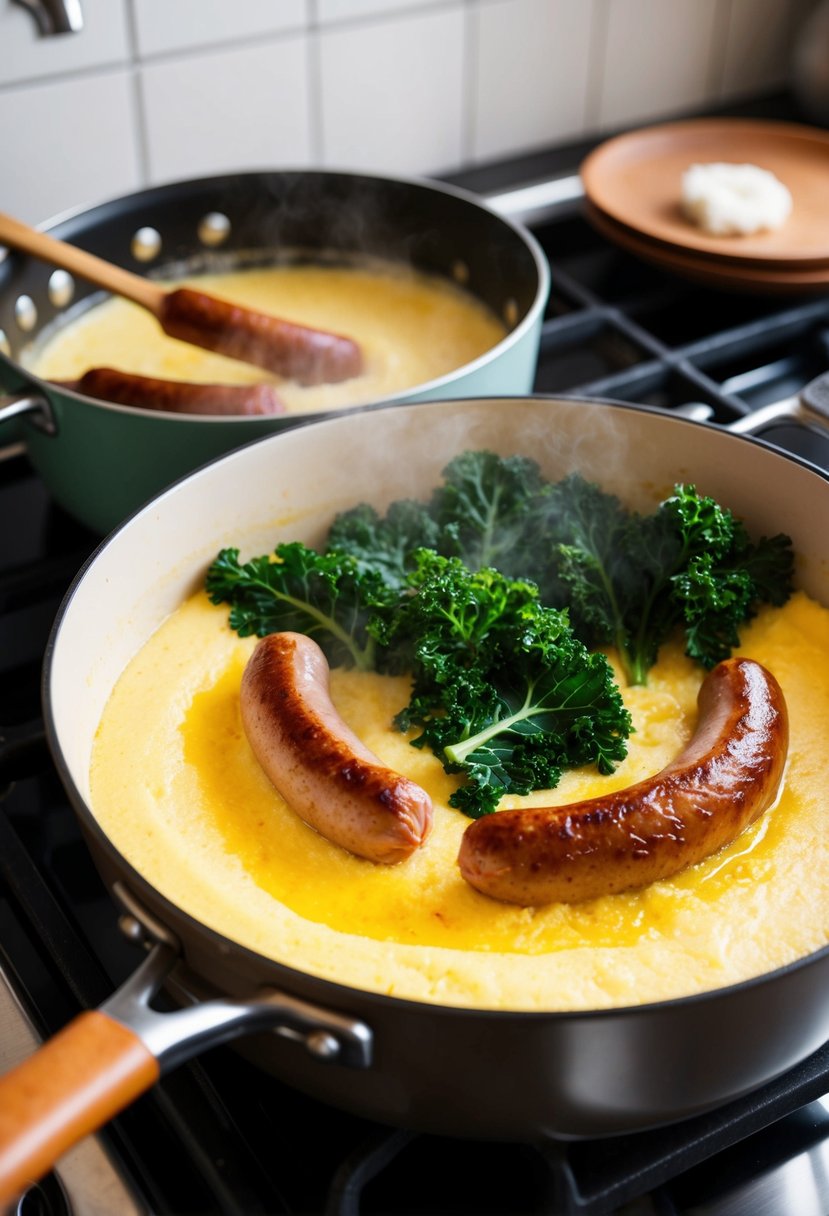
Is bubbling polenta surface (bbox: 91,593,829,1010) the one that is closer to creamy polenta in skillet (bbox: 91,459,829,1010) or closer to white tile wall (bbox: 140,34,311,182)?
creamy polenta in skillet (bbox: 91,459,829,1010)

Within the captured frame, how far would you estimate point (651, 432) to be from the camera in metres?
1.64

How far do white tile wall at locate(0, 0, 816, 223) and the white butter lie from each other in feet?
1.93

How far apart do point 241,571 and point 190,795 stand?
35 centimetres

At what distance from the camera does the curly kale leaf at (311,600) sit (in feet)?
5.09

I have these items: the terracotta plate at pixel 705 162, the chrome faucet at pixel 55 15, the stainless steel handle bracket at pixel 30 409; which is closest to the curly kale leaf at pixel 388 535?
the stainless steel handle bracket at pixel 30 409

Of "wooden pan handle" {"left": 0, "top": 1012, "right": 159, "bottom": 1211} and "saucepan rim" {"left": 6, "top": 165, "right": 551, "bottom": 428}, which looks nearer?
"wooden pan handle" {"left": 0, "top": 1012, "right": 159, "bottom": 1211}

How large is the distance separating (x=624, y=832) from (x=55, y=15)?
5.63 feet

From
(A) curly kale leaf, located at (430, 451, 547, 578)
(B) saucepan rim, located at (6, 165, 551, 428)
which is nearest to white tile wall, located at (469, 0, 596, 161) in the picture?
(B) saucepan rim, located at (6, 165, 551, 428)

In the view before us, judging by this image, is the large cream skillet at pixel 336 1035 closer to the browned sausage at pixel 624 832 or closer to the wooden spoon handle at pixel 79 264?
the browned sausage at pixel 624 832

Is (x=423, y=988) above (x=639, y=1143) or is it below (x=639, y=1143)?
above

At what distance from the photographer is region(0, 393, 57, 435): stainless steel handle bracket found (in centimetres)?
170

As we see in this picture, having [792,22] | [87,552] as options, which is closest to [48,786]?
[87,552]

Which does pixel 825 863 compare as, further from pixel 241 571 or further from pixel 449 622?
pixel 241 571

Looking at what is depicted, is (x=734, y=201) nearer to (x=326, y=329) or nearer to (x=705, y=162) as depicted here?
(x=705, y=162)
